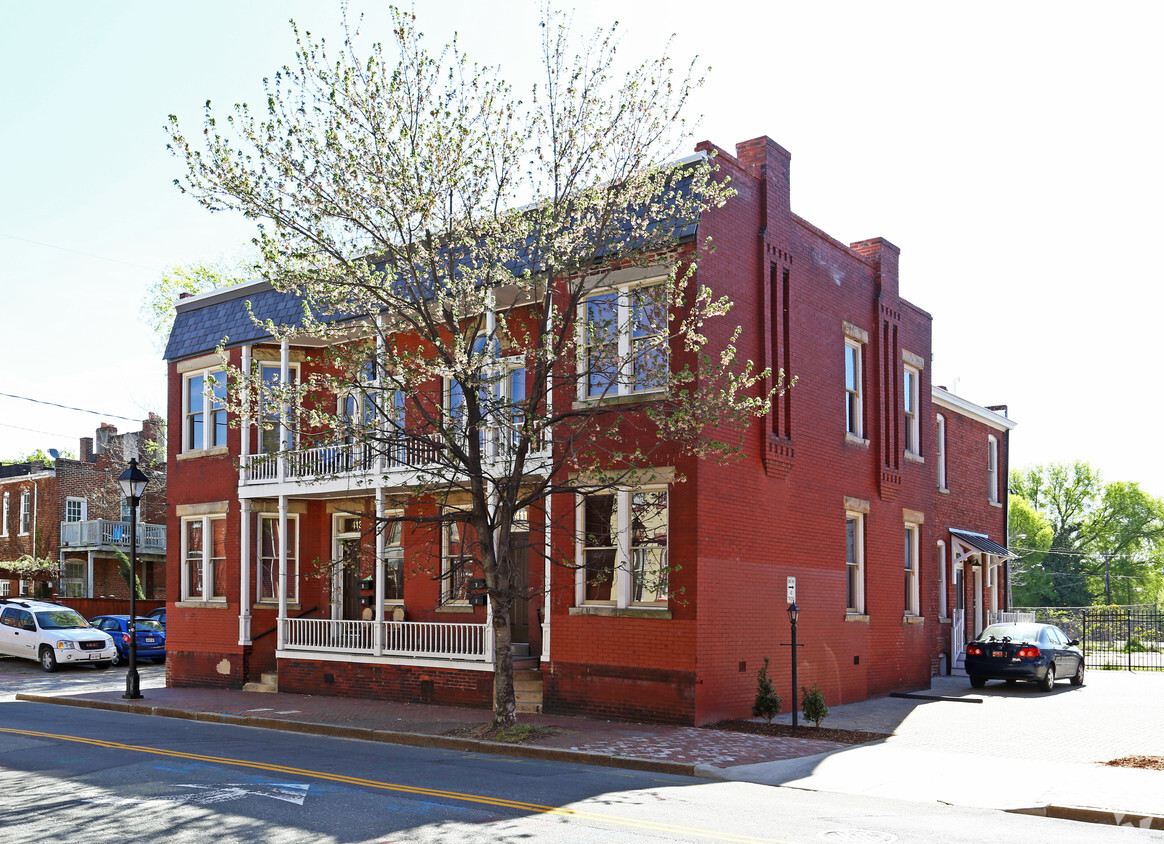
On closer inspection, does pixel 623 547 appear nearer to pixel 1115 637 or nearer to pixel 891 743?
pixel 891 743

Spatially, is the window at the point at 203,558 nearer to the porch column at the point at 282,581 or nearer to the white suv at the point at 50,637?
the porch column at the point at 282,581

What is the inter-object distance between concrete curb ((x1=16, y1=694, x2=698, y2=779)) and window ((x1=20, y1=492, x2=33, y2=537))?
102 ft

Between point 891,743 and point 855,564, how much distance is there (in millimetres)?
6788

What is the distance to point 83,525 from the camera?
44.7 metres

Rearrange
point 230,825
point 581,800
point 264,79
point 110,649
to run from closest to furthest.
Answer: point 230,825, point 581,800, point 264,79, point 110,649

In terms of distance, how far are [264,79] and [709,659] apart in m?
10.1

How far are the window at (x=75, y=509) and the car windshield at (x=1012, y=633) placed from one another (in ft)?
124

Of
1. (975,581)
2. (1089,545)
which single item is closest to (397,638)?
(975,581)

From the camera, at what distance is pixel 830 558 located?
20281mm

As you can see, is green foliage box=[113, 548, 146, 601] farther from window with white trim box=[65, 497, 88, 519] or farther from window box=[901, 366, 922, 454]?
window box=[901, 366, 922, 454]

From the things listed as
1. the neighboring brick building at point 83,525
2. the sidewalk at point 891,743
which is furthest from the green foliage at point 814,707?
the neighboring brick building at point 83,525

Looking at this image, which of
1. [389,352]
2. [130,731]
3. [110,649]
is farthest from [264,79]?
[110,649]

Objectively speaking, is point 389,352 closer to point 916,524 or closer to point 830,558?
point 830,558

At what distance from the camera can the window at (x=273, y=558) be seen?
76.0 feet
